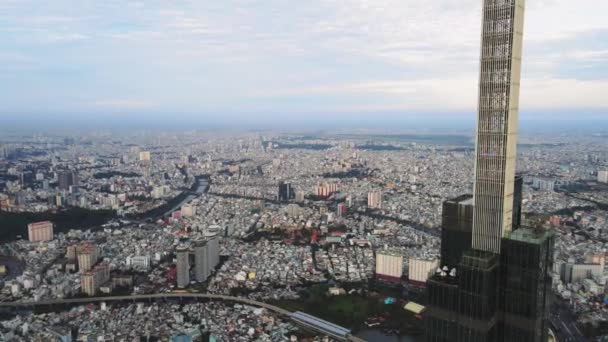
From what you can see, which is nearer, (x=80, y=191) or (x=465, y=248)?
(x=465, y=248)

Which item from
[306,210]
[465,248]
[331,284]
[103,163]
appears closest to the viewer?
[465,248]

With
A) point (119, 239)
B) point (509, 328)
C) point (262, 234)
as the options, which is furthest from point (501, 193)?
point (119, 239)

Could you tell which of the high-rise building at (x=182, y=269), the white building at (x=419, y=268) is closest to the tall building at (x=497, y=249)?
the white building at (x=419, y=268)

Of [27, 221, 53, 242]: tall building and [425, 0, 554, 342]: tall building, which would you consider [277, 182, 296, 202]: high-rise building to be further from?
[425, 0, 554, 342]: tall building

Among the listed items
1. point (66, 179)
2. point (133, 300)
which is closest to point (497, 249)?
point (133, 300)

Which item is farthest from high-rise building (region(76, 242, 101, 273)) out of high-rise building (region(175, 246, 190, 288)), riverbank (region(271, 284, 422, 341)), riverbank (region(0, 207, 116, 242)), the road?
the road

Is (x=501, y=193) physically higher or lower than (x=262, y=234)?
higher

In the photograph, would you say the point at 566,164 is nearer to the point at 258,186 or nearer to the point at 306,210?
the point at 306,210
